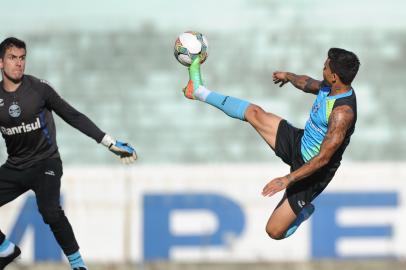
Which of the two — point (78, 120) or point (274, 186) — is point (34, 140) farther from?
point (274, 186)

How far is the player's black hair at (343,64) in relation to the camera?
10172 millimetres

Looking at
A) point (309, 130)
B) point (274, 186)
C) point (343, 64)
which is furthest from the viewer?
point (309, 130)

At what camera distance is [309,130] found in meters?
10.7

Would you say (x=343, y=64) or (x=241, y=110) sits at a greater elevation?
(x=343, y=64)

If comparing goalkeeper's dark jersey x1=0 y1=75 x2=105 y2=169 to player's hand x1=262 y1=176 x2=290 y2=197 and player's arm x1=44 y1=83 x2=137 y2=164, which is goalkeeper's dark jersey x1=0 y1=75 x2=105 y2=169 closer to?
player's arm x1=44 y1=83 x2=137 y2=164

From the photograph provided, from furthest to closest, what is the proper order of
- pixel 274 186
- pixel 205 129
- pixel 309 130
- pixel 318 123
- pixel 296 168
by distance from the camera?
pixel 205 129
pixel 296 168
pixel 309 130
pixel 318 123
pixel 274 186

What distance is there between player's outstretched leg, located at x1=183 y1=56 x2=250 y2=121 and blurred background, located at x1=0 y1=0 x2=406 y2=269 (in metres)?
3.96

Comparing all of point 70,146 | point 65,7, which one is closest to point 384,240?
point 70,146

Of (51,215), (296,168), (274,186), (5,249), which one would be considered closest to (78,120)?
(51,215)

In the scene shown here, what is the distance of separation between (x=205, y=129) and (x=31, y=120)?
231 inches

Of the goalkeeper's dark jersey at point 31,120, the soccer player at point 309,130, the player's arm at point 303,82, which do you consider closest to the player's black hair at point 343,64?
the soccer player at point 309,130

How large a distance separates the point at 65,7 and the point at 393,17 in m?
4.61

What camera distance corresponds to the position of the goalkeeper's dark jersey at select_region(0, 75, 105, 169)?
10.2 meters

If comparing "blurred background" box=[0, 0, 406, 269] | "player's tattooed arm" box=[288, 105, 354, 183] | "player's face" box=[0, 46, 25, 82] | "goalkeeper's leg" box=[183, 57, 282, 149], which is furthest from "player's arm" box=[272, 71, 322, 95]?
"blurred background" box=[0, 0, 406, 269]
